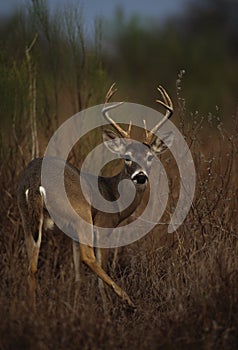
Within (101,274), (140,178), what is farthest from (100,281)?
(140,178)

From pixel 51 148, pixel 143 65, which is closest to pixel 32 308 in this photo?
pixel 51 148

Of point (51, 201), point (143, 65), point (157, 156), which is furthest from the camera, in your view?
point (143, 65)

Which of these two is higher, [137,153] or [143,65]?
[137,153]

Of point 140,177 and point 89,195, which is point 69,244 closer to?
point 89,195

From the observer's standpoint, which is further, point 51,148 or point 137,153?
point 51,148

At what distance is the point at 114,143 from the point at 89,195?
2.42ft

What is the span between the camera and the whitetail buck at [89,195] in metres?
6.49

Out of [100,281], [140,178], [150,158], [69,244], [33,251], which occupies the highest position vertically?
[150,158]

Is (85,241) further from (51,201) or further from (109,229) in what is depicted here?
(109,229)

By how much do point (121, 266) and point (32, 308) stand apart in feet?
8.31

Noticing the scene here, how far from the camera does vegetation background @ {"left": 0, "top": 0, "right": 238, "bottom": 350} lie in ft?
16.8

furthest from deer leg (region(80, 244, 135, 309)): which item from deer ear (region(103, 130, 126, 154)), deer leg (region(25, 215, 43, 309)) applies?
deer ear (region(103, 130, 126, 154))

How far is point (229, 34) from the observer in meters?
28.3

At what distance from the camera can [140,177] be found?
713 cm
